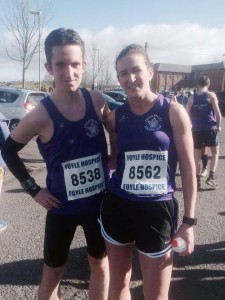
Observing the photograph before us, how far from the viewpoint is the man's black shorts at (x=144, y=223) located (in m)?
2.04

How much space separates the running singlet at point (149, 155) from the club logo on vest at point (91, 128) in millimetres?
248

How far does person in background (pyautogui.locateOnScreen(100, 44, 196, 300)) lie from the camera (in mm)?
2029

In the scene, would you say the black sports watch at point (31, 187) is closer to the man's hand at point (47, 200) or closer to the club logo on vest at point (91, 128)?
the man's hand at point (47, 200)

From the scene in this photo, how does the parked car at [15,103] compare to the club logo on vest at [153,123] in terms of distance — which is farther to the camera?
the parked car at [15,103]

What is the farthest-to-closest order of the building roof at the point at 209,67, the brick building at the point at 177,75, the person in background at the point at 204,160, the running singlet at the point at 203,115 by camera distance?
the brick building at the point at 177,75
the building roof at the point at 209,67
the person in background at the point at 204,160
the running singlet at the point at 203,115

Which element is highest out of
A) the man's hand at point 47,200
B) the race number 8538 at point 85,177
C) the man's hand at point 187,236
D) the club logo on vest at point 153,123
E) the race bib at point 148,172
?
the club logo on vest at point 153,123

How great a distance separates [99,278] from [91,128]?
1.06 meters

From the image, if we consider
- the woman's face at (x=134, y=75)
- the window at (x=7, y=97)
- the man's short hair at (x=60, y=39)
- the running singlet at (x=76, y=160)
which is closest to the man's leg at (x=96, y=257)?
the running singlet at (x=76, y=160)

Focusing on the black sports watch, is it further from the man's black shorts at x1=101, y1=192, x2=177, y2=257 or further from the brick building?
the brick building

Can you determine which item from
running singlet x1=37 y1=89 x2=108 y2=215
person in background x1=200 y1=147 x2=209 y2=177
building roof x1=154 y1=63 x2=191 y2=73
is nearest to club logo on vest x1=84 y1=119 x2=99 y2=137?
running singlet x1=37 y1=89 x2=108 y2=215

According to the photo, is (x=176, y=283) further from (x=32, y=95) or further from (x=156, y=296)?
(x=32, y=95)

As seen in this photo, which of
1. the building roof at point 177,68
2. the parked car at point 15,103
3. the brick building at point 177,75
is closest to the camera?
the parked car at point 15,103

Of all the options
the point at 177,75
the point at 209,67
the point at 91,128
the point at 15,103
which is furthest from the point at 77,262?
the point at 177,75

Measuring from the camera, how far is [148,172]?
2068mm
